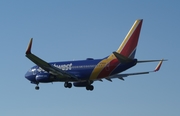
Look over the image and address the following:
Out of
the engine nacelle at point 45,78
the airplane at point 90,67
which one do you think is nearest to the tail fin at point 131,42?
the airplane at point 90,67

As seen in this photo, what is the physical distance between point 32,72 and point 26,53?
543 inches

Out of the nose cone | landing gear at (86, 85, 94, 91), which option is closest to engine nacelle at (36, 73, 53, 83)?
the nose cone

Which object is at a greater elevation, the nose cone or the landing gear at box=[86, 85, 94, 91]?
the nose cone

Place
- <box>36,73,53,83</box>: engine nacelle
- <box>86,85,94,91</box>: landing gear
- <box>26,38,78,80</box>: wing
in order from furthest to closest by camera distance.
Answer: <box>86,85,94,91</box>: landing gear
<box>36,73,53,83</box>: engine nacelle
<box>26,38,78,80</box>: wing

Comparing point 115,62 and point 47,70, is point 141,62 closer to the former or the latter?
point 115,62

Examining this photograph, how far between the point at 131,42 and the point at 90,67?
28.5ft

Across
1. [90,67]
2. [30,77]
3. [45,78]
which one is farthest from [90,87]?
[30,77]

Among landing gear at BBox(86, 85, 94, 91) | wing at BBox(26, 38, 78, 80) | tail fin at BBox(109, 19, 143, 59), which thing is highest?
tail fin at BBox(109, 19, 143, 59)

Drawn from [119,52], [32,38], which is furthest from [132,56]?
[32,38]

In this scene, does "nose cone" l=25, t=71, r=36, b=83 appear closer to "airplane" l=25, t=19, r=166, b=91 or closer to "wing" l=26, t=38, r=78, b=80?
"airplane" l=25, t=19, r=166, b=91

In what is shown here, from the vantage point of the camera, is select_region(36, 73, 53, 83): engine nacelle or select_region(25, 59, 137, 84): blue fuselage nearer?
select_region(25, 59, 137, 84): blue fuselage

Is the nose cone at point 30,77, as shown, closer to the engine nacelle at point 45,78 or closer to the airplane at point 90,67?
the airplane at point 90,67

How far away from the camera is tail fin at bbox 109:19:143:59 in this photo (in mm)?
116338

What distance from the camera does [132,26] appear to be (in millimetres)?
118875
